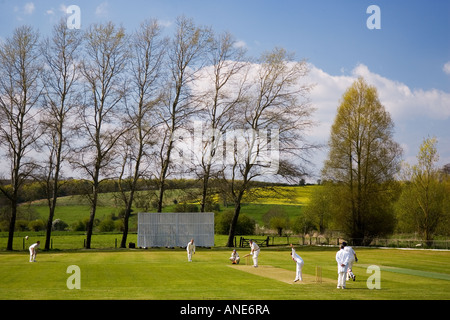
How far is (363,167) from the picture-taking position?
6047cm

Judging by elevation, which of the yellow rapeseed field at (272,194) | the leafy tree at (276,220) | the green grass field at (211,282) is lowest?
the green grass field at (211,282)

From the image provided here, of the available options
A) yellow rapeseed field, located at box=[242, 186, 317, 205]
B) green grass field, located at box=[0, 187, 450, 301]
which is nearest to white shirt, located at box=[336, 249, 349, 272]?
green grass field, located at box=[0, 187, 450, 301]

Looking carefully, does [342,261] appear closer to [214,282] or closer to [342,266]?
[342,266]

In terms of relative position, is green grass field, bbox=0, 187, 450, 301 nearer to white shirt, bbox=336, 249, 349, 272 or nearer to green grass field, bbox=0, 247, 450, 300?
green grass field, bbox=0, 247, 450, 300

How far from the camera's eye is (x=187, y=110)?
183 feet

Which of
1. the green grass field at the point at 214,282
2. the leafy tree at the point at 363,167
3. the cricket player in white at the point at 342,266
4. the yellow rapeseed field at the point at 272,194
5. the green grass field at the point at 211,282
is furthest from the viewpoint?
the leafy tree at the point at 363,167

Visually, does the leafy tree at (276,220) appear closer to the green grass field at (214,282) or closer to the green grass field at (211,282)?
the green grass field at (214,282)

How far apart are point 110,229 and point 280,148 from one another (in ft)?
109

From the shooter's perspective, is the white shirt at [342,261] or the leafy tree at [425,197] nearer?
A: the white shirt at [342,261]

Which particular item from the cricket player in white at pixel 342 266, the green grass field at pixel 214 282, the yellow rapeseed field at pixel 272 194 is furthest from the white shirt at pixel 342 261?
the yellow rapeseed field at pixel 272 194

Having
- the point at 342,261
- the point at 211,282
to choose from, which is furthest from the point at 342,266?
the point at 211,282

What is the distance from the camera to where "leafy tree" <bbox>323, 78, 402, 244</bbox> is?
5962 centimetres

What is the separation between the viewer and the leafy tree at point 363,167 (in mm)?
59625

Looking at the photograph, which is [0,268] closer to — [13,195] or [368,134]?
[13,195]
